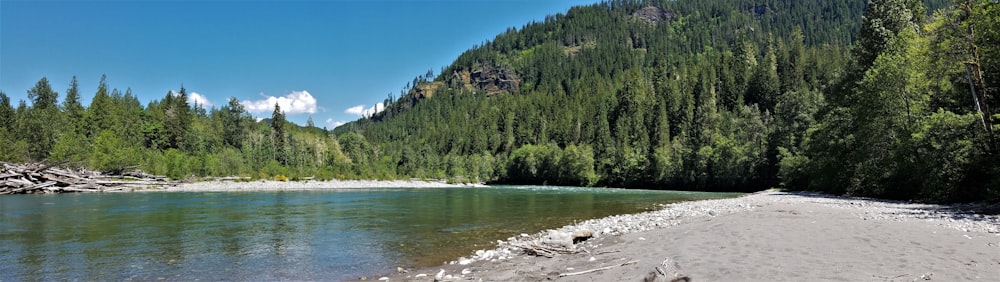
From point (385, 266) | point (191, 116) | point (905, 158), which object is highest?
point (191, 116)

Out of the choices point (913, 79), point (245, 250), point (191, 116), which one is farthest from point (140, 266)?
point (191, 116)

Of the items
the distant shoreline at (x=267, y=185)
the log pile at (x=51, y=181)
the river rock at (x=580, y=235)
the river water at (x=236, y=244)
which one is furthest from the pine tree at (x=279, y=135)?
the river rock at (x=580, y=235)

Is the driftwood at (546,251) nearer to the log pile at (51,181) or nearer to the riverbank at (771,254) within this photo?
the riverbank at (771,254)

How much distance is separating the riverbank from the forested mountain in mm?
9335

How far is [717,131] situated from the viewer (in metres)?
104

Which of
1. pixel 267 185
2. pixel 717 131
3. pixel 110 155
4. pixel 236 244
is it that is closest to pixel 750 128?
pixel 717 131

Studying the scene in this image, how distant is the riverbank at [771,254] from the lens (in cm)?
864

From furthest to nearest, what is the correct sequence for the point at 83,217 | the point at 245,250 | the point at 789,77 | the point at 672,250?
the point at 789,77
the point at 83,217
the point at 245,250
the point at 672,250

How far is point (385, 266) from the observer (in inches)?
546

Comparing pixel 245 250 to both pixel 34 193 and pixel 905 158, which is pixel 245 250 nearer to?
pixel 905 158

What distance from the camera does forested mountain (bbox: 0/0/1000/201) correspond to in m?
24.6

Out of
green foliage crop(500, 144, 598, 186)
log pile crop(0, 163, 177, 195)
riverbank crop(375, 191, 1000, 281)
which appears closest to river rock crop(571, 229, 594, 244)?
riverbank crop(375, 191, 1000, 281)

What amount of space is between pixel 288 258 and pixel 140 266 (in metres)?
3.84

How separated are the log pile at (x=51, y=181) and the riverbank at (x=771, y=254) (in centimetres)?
6928
